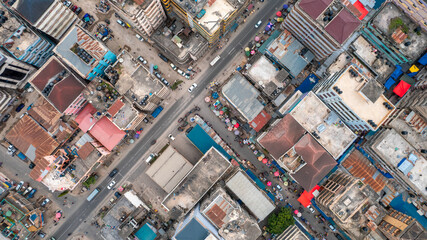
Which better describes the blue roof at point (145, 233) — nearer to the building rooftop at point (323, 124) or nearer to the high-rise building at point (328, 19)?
the building rooftop at point (323, 124)

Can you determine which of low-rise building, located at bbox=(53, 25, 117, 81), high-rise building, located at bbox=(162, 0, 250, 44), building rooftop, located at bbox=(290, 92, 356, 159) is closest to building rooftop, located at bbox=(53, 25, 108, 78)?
low-rise building, located at bbox=(53, 25, 117, 81)

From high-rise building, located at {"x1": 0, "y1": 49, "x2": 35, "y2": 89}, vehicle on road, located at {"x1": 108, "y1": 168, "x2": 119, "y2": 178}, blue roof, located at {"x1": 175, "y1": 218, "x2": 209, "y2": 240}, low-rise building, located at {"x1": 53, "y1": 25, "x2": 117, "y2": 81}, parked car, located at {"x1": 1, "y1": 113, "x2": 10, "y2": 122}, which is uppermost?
low-rise building, located at {"x1": 53, "y1": 25, "x2": 117, "y2": 81}

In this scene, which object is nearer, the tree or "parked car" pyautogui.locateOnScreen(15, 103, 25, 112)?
the tree

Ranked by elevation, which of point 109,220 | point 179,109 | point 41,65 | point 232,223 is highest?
point 179,109

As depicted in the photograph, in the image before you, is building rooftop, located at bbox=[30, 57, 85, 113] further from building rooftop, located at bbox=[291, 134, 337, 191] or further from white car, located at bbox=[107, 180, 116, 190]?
building rooftop, located at bbox=[291, 134, 337, 191]

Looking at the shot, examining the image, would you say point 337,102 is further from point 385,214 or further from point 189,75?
point 189,75

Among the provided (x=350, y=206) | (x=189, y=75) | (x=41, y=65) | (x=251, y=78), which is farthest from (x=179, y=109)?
(x=350, y=206)

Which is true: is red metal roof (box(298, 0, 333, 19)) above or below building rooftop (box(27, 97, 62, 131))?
above
